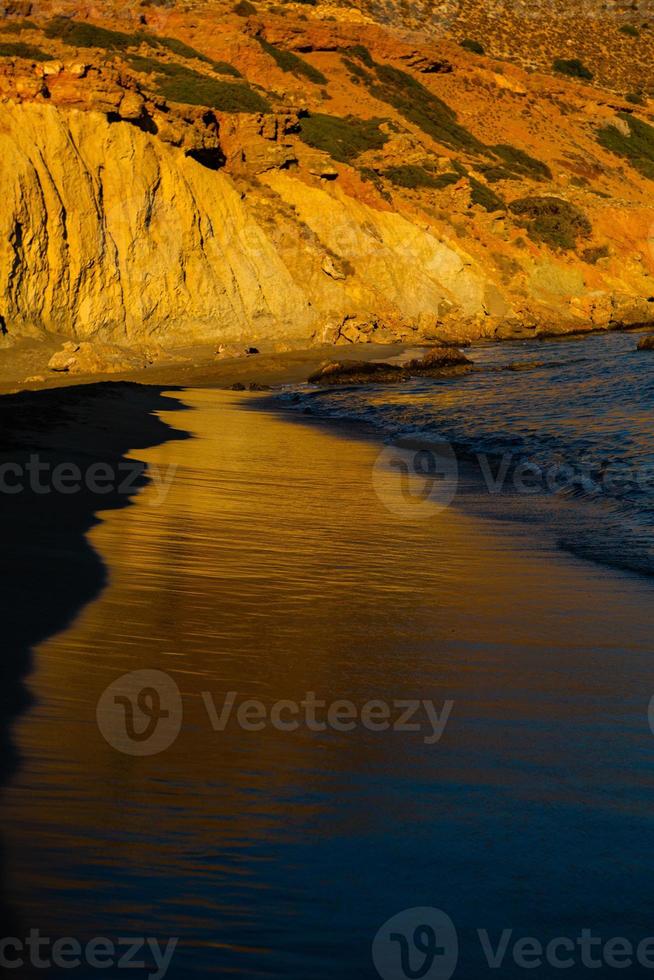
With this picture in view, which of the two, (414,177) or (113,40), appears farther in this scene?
(113,40)

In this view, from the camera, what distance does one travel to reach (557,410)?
1945cm

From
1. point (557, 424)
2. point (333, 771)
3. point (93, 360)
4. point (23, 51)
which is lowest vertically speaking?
point (333, 771)

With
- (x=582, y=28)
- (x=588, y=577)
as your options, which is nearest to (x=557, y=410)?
(x=588, y=577)

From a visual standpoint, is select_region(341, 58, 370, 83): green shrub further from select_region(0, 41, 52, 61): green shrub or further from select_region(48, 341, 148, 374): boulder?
select_region(48, 341, 148, 374): boulder

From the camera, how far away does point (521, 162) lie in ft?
205

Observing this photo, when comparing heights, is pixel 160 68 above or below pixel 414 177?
above

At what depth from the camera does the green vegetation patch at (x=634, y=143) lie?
72006 mm

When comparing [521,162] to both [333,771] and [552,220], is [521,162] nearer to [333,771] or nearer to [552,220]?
[552,220]

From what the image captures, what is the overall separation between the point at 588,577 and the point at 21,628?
4.07m

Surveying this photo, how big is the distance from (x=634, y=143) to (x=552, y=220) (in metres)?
29.3

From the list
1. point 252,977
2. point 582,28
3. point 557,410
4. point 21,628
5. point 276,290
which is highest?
point 582,28

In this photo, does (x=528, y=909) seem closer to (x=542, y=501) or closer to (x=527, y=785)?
(x=527, y=785)

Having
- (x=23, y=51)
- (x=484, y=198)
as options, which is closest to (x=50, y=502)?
(x=23, y=51)

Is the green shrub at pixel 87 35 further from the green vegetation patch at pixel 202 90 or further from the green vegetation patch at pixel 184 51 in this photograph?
the green vegetation patch at pixel 202 90
